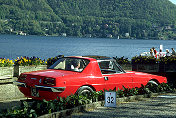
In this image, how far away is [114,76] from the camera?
1001 centimetres

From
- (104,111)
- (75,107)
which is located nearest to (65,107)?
(75,107)

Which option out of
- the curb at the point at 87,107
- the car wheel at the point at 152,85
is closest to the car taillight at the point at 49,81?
the curb at the point at 87,107

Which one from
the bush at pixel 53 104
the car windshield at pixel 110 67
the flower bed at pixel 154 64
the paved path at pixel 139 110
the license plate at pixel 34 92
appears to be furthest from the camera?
the flower bed at pixel 154 64

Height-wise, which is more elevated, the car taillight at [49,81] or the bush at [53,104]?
the car taillight at [49,81]

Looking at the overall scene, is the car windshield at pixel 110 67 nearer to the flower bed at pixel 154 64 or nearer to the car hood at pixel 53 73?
the car hood at pixel 53 73

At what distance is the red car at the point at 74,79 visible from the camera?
8.49m

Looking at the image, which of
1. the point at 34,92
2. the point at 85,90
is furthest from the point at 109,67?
the point at 34,92

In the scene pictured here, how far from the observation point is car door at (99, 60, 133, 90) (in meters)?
9.85

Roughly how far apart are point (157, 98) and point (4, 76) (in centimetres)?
540

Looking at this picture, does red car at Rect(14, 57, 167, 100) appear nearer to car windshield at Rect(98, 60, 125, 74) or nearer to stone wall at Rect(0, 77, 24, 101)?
car windshield at Rect(98, 60, 125, 74)

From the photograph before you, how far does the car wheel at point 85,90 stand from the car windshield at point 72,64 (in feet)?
1.86

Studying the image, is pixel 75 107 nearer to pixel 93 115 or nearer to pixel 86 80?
pixel 93 115

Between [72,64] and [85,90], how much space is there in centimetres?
97

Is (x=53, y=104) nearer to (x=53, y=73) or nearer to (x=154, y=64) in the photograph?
(x=53, y=73)
